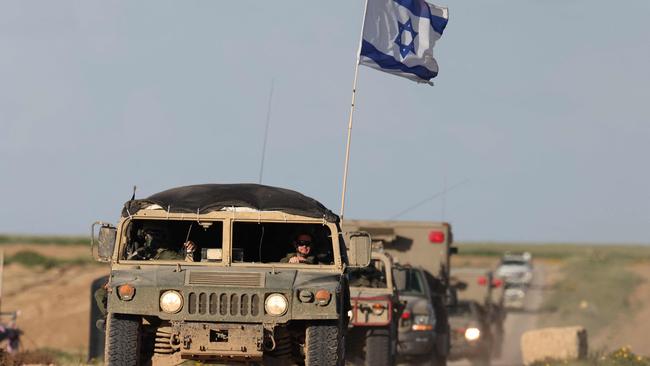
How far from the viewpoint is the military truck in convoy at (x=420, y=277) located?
21.2m

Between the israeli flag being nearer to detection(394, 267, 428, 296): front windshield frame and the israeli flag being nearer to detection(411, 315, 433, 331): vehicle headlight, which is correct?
detection(394, 267, 428, 296): front windshield frame

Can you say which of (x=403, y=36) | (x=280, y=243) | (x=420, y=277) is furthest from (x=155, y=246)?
(x=420, y=277)

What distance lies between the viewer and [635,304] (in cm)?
5900

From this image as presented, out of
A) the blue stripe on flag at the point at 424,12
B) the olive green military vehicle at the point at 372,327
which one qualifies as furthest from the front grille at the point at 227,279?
the blue stripe on flag at the point at 424,12

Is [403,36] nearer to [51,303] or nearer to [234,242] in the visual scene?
[234,242]

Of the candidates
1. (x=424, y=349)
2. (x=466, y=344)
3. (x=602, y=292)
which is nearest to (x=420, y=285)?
(x=424, y=349)

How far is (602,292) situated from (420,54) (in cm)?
4524

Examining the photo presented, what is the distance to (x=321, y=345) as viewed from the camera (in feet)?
46.0

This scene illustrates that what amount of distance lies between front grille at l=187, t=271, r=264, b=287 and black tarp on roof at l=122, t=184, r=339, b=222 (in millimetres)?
805

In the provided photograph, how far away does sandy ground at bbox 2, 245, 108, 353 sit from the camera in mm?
36688

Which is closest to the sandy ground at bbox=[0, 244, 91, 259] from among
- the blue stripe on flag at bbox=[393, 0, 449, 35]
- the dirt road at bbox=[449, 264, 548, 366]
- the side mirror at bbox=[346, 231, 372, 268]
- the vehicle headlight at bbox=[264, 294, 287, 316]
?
the dirt road at bbox=[449, 264, 548, 366]

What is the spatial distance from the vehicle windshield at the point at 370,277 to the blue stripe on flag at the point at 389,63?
2.57 meters

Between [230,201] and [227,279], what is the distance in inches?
39.7

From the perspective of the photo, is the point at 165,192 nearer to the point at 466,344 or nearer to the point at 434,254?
the point at 434,254
